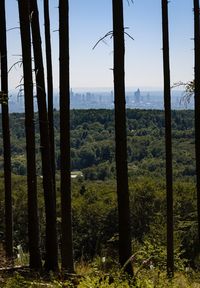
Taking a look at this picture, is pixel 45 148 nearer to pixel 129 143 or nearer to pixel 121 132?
pixel 121 132

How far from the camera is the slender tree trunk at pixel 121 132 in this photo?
9.56 metres

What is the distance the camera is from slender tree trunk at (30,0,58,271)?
10773mm

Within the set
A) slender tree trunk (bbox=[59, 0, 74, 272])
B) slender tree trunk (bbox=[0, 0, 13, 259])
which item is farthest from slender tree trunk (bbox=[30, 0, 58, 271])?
slender tree trunk (bbox=[0, 0, 13, 259])

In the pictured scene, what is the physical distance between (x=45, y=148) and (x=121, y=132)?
6.79ft

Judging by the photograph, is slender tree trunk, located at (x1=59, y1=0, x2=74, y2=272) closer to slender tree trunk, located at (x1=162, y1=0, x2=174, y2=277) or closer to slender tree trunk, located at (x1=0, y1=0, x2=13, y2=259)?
slender tree trunk, located at (x1=0, y1=0, x2=13, y2=259)

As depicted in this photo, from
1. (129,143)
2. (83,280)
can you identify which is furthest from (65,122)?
(129,143)

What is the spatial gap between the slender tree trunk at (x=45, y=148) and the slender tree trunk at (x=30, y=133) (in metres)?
0.31

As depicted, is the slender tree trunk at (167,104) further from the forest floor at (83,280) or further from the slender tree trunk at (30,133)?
the slender tree trunk at (30,133)

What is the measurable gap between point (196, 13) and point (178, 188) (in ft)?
149

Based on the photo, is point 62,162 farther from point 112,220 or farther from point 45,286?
point 112,220

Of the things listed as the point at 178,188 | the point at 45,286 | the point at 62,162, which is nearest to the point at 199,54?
the point at 62,162

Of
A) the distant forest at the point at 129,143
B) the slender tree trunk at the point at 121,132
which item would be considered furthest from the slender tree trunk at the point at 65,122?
the distant forest at the point at 129,143

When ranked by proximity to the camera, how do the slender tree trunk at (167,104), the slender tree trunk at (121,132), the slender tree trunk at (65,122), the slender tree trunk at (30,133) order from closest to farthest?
the slender tree trunk at (121,132), the slender tree trunk at (30,133), the slender tree trunk at (65,122), the slender tree trunk at (167,104)

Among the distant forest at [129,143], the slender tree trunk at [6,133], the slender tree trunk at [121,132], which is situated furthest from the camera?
the distant forest at [129,143]
